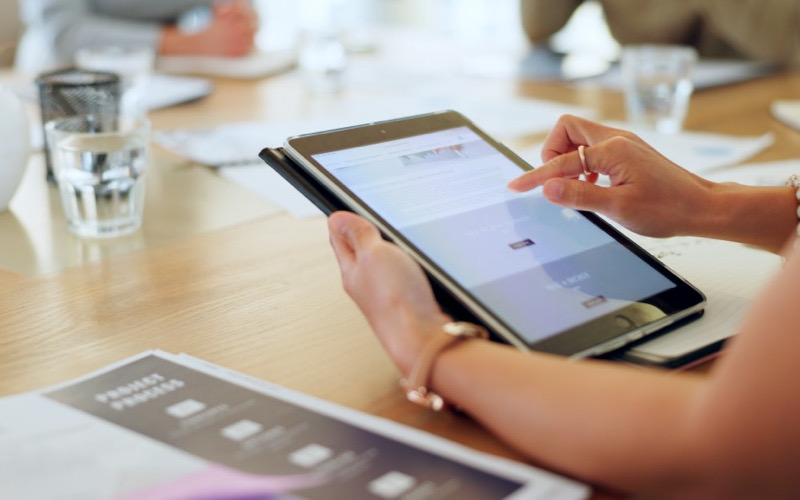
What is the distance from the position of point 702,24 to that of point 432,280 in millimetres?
1562

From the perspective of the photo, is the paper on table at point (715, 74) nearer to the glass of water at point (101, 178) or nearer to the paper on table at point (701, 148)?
the paper on table at point (701, 148)

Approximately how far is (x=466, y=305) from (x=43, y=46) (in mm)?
2005

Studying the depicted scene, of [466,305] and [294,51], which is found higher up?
[466,305]

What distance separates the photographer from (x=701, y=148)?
4.18ft

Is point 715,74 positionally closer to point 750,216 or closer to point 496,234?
point 750,216

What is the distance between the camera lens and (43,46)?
2.31 metres

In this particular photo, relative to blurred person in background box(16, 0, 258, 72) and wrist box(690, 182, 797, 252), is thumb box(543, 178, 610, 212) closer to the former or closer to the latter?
wrist box(690, 182, 797, 252)

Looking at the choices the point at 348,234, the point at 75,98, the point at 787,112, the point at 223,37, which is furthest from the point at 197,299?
the point at 223,37

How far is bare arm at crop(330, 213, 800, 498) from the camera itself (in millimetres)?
437

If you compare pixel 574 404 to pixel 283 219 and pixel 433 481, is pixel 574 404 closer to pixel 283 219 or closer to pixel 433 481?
pixel 433 481

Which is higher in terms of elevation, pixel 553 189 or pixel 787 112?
pixel 553 189

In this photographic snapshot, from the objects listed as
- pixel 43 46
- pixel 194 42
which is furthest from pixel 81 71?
pixel 43 46

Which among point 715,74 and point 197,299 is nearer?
point 197,299

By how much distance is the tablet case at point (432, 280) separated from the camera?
23.2 inches
